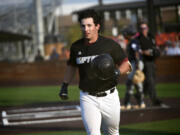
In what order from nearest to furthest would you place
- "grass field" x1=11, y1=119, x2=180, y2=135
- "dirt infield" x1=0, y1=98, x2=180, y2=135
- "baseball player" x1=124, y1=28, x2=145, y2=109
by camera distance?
"grass field" x1=11, y1=119, x2=180, y2=135
"dirt infield" x1=0, y1=98, x2=180, y2=135
"baseball player" x1=124, y1=28, x2=145, y2=109

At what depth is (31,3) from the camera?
1103 inches

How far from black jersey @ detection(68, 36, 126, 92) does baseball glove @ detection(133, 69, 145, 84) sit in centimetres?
522

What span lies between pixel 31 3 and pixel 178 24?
1018 cm

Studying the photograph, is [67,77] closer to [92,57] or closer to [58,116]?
[92,57]

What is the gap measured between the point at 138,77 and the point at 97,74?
18.5 feet

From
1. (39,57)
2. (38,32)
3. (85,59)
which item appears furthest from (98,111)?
(38,32)

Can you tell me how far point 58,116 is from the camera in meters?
10.1

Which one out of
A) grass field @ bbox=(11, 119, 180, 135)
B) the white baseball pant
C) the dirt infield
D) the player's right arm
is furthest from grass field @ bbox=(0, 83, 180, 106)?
the white baseball pant

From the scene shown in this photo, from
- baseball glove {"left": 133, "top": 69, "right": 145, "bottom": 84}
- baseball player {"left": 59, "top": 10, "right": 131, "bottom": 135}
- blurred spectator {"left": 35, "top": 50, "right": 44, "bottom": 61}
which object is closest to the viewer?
baseball player {"left": 59, "top": 10, "right": 131, "bottom": 135}

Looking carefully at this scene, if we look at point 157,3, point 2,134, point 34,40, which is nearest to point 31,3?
point 34,40

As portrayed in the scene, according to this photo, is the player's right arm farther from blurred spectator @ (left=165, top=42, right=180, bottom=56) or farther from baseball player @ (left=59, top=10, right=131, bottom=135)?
blurred spectator @ (left=165, top=42, right=180, bottom=56)

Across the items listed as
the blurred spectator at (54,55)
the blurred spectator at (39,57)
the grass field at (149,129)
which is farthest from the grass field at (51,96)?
the grass field at (149,129)

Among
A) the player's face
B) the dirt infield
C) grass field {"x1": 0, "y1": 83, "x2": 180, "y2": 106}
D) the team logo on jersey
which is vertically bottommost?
grass field {"x1": 0, "y1": 83, "x2": 180, "y2": 106}

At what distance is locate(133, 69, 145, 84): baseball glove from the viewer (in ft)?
33.4
